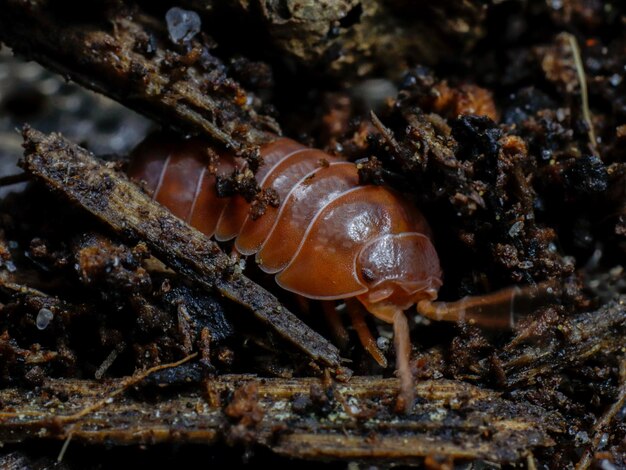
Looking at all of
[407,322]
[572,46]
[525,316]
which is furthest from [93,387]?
[572,46]

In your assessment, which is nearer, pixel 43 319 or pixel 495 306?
pixel 43 319

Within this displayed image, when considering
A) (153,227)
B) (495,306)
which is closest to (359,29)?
(153,227)

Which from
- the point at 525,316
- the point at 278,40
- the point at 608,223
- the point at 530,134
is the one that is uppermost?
the point at 278,40

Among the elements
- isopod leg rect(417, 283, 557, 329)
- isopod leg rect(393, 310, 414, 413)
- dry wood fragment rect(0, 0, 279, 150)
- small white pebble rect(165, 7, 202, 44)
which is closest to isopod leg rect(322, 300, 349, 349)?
isopod leg rect(393, 310, 414, 413)

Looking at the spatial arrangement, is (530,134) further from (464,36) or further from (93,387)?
(93,387)

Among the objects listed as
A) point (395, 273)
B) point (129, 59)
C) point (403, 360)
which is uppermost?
point (129, 59)

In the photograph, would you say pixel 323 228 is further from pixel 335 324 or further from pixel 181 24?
pixel 181 24
